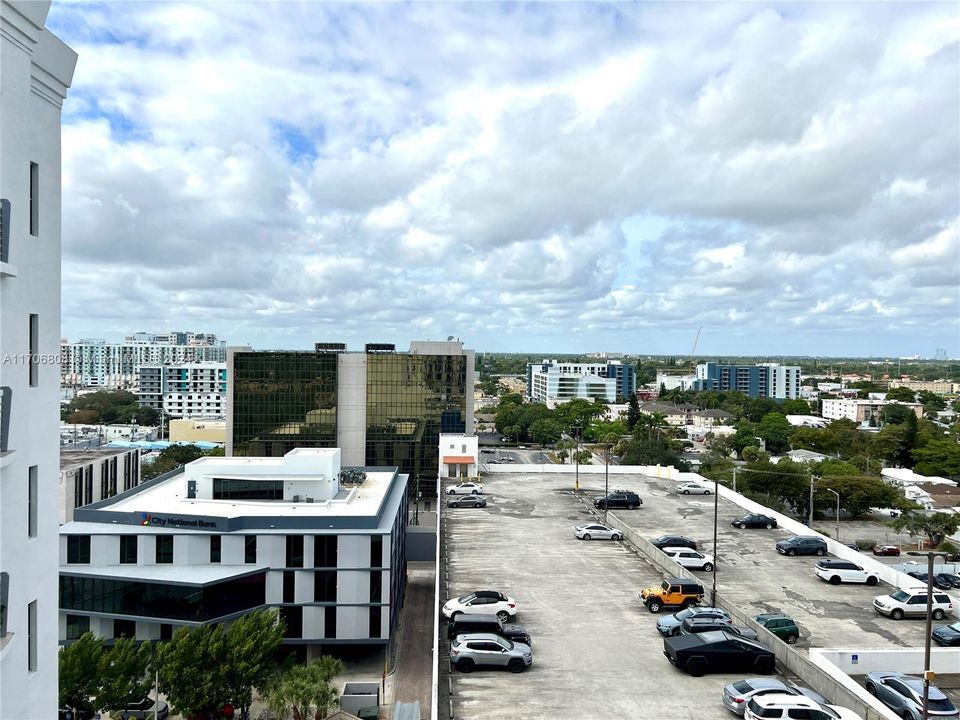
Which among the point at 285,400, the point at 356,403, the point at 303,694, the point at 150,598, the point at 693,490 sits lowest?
the point at 303,694

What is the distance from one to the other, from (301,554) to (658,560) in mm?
19042

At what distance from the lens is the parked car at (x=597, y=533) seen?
40.1 metres

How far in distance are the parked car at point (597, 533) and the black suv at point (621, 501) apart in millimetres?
8644

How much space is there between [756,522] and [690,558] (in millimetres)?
12061

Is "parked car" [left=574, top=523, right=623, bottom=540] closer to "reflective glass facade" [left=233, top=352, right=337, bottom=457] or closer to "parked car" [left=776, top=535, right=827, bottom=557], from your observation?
"parked car" [left=776, top=535, right=827, bottom=557]

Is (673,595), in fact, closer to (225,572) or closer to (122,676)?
(225,572)

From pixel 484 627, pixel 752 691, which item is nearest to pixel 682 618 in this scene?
pixel 752 691

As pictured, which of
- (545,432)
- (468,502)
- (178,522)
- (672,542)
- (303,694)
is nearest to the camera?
(303,694)

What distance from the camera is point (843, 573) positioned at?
33.6 meters

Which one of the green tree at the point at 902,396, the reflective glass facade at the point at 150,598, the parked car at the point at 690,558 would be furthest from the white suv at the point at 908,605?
the green tree at the point at 902,396

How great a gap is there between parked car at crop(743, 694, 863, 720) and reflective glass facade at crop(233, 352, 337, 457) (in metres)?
68.1

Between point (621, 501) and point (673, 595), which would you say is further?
point (621, 501)

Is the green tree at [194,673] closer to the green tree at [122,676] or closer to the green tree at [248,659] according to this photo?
the green tree at [248,659]

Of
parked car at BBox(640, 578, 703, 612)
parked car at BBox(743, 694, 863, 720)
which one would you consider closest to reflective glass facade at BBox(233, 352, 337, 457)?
parked car at BBox(640, 578, 703, 612)
